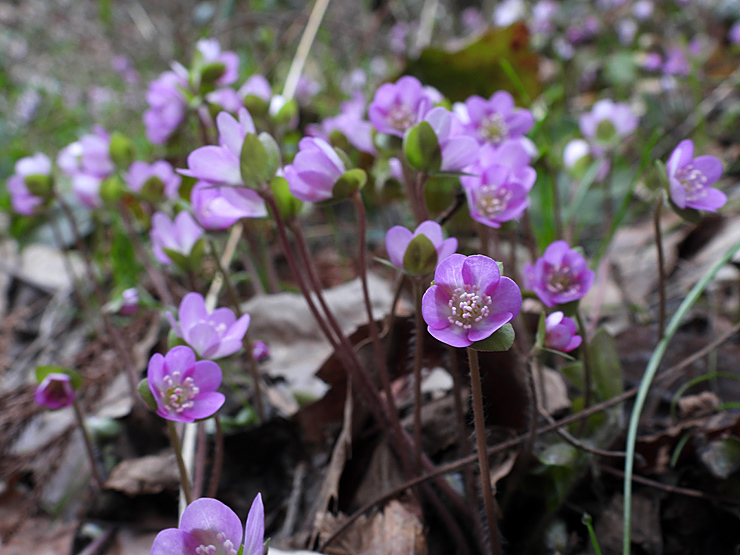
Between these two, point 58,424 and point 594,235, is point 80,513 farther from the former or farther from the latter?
point 594,235

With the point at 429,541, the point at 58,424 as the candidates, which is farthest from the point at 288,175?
the point at 58,424

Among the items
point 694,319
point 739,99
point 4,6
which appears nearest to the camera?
point 694,319

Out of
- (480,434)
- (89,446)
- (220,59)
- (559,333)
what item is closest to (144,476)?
(89,446)

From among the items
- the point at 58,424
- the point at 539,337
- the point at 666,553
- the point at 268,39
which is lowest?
the point at 666,553

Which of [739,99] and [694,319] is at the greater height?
[739,99]

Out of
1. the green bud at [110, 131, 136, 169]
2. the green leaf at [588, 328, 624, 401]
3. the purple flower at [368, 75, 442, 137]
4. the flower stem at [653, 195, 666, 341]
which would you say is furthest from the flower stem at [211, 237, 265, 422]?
the flower stem at [653, 195, 666, 341]

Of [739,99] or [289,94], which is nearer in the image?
[289,94]

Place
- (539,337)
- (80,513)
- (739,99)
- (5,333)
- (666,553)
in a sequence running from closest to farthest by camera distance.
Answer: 1. (539,337)
2. (666,553)
3. (80,513)
4. (5,333)
5. (739,99)
